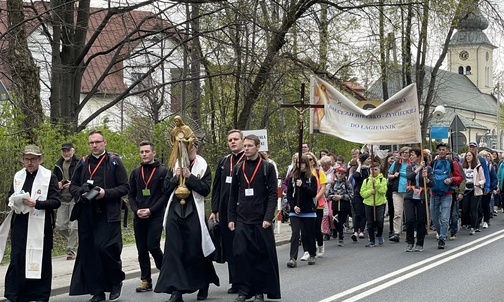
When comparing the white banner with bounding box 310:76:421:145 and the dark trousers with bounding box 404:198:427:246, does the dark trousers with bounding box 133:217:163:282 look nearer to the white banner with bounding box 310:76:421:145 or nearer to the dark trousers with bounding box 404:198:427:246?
the dark trousers with bounding box 404:198:427:246

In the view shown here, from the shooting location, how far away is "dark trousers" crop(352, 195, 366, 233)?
18.5 metres

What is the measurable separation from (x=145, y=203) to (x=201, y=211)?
943 millimetres

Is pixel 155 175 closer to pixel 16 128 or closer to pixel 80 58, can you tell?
pixel 16 128

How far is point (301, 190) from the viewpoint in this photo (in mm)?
14219

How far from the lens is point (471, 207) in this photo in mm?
20750

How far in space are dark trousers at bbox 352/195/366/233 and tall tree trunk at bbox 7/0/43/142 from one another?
6.18 meters

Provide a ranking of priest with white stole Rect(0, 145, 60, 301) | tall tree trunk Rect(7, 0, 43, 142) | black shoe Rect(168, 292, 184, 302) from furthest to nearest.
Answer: tall tree trunk Rect(7, 0, 43, 142) → black shoe Rect(168, 292, 184, 302) → priest with white stole Rect(0, 145, 60, 301)

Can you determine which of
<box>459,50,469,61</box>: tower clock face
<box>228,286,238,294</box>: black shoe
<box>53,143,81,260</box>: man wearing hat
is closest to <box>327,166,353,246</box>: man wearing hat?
<box>53,143,81,260</box>: man wearing hat

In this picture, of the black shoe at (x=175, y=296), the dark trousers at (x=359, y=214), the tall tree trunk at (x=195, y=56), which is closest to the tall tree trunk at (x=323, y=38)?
the tall tree trunk at (x=195, y=56)

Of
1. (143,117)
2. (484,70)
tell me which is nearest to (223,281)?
(143,117)

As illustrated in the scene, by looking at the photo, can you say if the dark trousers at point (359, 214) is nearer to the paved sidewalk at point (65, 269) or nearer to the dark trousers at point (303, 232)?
the dark trousers at point (303, 232)

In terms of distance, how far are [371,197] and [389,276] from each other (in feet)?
16.7

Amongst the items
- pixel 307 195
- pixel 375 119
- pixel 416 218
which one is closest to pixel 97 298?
pixel 307 195

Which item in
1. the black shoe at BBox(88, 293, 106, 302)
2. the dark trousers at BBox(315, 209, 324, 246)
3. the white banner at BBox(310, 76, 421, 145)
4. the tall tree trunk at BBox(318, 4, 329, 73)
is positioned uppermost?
the tall tree trunk at BBox(318, 4, 329, 73)
